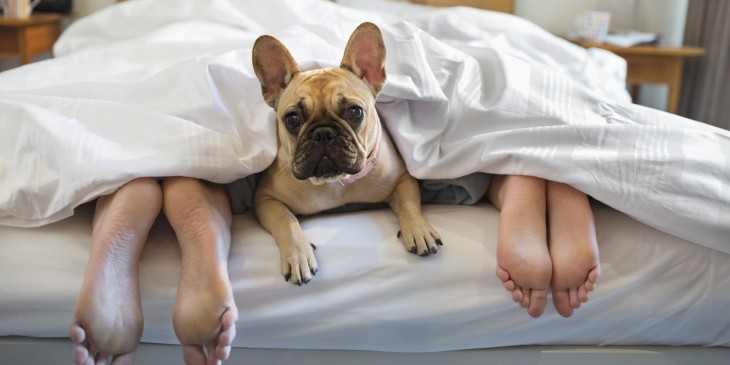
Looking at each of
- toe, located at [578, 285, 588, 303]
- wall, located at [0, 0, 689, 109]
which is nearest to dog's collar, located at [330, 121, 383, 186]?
toe, located at [578, 285, 588, 303]

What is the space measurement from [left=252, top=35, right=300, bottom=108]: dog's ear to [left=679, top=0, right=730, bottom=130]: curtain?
197cm

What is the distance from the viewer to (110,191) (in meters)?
0.95

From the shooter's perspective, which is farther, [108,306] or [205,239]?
[205,239]

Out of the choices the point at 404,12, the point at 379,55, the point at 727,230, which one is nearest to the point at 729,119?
the point at 404,12

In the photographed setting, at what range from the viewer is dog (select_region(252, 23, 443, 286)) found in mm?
981

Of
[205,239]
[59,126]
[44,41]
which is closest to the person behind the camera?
[205,239]

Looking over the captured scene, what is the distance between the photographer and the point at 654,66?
243 centimetres

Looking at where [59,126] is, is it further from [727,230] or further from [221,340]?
[727,230]

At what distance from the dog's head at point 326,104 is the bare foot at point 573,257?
34cm

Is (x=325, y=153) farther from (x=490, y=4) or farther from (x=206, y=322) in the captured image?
(x=490, y=4)

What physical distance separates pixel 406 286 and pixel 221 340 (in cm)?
30

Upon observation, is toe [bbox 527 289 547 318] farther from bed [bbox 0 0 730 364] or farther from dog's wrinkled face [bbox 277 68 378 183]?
dog's wrinkled face [bbox 277 68 378 183]

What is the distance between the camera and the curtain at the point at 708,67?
2.36m

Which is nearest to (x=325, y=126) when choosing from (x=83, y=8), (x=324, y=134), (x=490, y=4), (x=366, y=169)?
(x=324, y=134)
